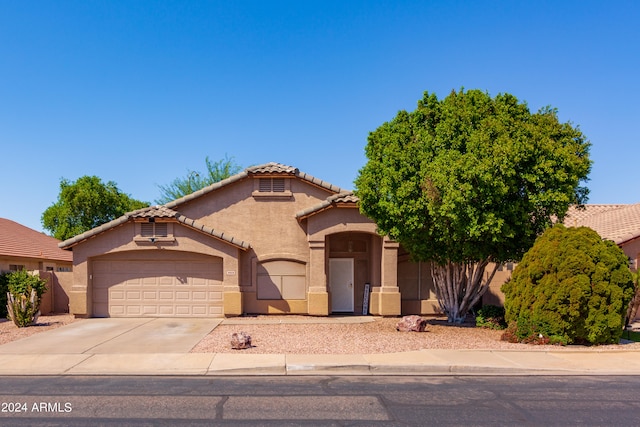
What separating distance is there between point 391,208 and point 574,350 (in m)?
6.26

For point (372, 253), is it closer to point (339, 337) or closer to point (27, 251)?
point (339, 337)

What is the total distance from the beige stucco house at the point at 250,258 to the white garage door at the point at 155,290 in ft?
0.13

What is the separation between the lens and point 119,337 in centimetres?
1423

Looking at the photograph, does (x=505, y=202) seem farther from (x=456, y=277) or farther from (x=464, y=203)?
(x=456, y=277)

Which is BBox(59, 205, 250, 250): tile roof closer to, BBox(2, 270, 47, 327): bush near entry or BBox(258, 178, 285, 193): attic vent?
BBox(2, 270, 47, 327): bush near entry

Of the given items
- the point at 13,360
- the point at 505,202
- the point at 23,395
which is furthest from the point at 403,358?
the point at 13,360

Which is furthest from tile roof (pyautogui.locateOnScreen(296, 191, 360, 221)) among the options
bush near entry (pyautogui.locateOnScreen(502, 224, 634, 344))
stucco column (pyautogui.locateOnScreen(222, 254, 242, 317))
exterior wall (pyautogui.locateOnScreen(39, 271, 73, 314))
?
exterior wall (pyautogui.locateOnScreen(39, 271, 73, 314))

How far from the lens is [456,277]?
56.8ft

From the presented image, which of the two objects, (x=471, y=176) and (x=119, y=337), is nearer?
(x=471, y=176)

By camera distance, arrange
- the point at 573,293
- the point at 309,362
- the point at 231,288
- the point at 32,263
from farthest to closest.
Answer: the point at 32,263 → the point at 231,288 → the point at 573,293 → the point at 309,362

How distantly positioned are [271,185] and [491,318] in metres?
10.2

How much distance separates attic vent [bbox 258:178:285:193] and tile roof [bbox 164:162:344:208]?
1.23ft

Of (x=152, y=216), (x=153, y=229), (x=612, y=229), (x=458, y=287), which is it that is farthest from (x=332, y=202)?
(x=612, y=229)

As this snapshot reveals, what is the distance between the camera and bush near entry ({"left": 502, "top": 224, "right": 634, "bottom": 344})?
42.9ft
